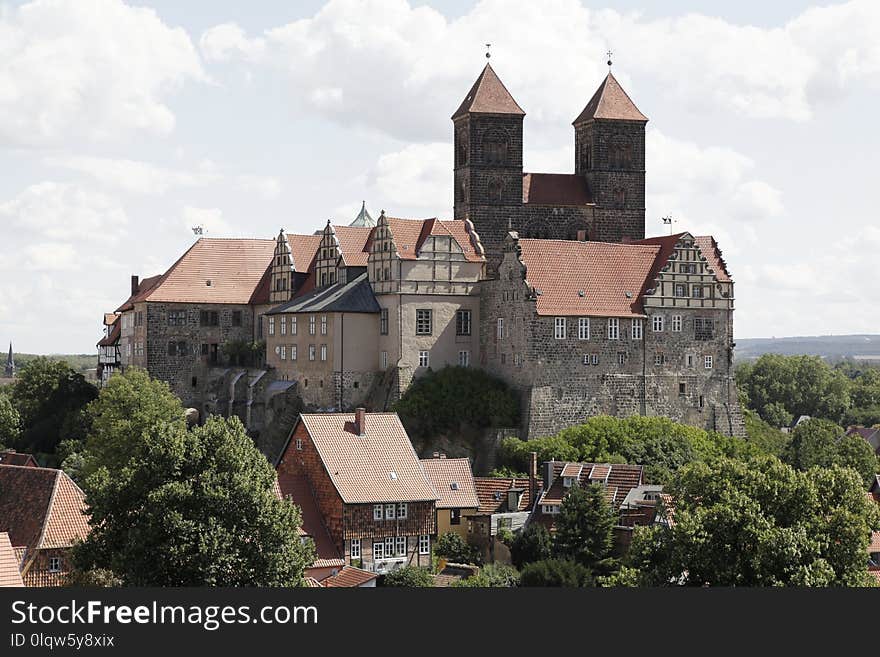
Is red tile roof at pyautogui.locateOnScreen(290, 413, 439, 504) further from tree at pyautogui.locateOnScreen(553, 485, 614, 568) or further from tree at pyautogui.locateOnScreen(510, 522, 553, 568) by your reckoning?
tree at pyautogui.locateOnScreen(553, 485, 614, 568)

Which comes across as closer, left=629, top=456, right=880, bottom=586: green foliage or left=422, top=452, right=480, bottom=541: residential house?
left=629, top=456, right=880, bottom=586: green foliage

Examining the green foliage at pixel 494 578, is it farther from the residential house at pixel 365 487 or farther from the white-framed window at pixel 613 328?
the white-framed window at pixel 613 328

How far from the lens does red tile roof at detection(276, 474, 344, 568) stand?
59.1 meters

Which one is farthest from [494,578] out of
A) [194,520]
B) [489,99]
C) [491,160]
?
[489,99]

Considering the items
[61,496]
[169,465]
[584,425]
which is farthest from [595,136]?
[169,465]

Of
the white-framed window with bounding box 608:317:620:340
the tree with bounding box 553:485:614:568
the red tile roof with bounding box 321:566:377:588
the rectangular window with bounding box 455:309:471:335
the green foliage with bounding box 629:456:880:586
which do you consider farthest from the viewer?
the rectangular window with bounding box 455:309:471:335

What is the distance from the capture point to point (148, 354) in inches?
3472

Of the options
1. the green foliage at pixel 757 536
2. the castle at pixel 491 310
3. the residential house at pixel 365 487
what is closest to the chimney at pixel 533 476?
the castle at pixel 491 310

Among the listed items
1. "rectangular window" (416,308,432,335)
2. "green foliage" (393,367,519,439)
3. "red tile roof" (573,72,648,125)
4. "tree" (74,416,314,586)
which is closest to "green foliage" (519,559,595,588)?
"tree" (74,416,314,586)

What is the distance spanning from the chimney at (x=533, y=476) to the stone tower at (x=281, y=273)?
19940 millimetres

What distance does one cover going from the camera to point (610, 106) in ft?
296

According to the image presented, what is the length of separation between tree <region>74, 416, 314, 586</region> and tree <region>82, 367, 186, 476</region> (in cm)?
1936

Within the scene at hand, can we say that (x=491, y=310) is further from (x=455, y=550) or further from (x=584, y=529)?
(x=584, y=529)

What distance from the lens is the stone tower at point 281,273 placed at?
8600cm
